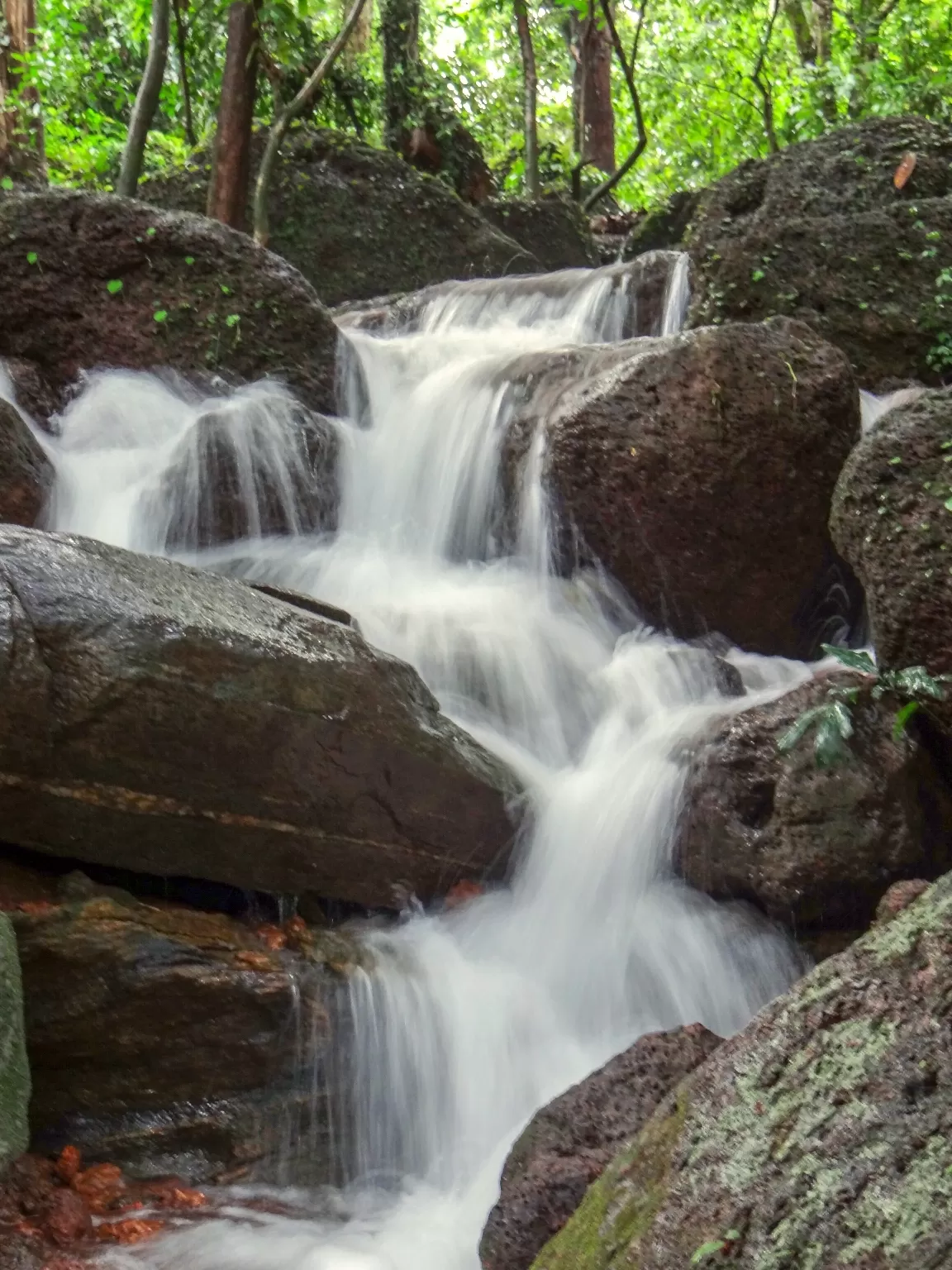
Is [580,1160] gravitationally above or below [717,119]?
below

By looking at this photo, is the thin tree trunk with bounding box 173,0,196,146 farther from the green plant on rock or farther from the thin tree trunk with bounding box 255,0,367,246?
the green plant on rock

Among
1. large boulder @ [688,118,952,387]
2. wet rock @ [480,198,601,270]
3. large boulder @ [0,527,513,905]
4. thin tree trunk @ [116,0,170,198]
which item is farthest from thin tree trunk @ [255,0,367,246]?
large boulder @ [0,527,513,905]

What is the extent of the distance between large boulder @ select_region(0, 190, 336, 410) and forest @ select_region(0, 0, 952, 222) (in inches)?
85.7

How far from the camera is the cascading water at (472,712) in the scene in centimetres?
394

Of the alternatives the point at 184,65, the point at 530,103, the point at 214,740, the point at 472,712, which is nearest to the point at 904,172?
the point at 472,712

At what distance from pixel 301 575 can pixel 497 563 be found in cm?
123

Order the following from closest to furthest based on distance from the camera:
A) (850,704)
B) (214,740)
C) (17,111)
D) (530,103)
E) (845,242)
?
(214,740) < (850,704) < (845,242) < (17,111) < (530,103)

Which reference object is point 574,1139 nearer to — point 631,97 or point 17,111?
point 17,111

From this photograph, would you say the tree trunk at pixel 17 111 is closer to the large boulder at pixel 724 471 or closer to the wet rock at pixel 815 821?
the large boulder at pixel 724 471

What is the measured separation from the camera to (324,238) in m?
11.2

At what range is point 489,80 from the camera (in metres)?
15.9

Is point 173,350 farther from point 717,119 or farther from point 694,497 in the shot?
point 717,119

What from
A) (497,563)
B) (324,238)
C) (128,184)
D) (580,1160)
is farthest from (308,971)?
(324,238)

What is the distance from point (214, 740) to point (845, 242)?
574 cm
